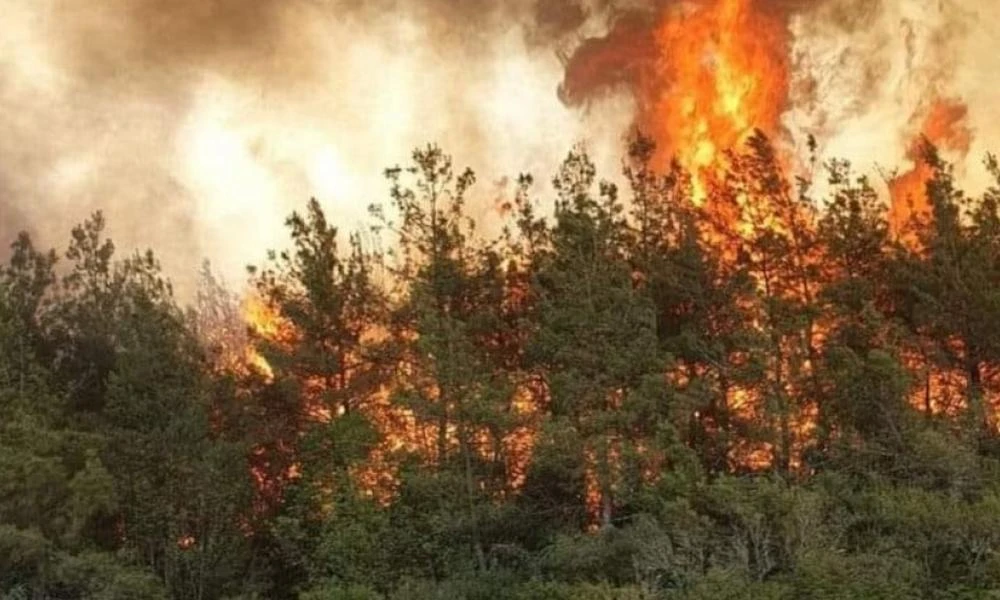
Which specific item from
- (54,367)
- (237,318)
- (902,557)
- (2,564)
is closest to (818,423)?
(902,557)

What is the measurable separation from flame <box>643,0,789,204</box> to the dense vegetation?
7803mm

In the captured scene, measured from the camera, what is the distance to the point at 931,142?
37.4 meters

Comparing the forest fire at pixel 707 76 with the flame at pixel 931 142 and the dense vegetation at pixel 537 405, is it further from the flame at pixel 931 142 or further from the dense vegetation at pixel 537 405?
the dense vegetation at pixel 537 405

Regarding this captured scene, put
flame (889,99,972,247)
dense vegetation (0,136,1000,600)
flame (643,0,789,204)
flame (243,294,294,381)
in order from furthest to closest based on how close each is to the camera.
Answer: flame (643,0,789,204), flame (889,99,972,247), flame (243,294,294,381), dense vegetation (0,136,1000,600)

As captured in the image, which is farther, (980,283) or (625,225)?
(625,225)

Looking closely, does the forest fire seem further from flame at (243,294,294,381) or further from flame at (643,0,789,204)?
flame at (243,294,294,381)

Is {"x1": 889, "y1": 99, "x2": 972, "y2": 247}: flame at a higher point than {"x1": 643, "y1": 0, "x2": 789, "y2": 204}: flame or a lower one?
lower

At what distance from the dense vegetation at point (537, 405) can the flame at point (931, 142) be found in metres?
7.11

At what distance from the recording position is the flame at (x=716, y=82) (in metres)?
40.9

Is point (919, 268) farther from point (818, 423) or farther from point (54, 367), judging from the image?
point (54, 367)

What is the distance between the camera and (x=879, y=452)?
2567 cm

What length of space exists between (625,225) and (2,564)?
17.8 metres

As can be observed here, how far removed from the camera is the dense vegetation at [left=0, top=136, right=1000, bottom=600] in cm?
2447

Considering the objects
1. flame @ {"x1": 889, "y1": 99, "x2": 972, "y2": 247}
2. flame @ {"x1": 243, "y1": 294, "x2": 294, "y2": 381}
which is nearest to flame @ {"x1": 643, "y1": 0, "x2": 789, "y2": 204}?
flame @ {"x1": 889, "y1": 99, "x2": 972, "y2": 247}
